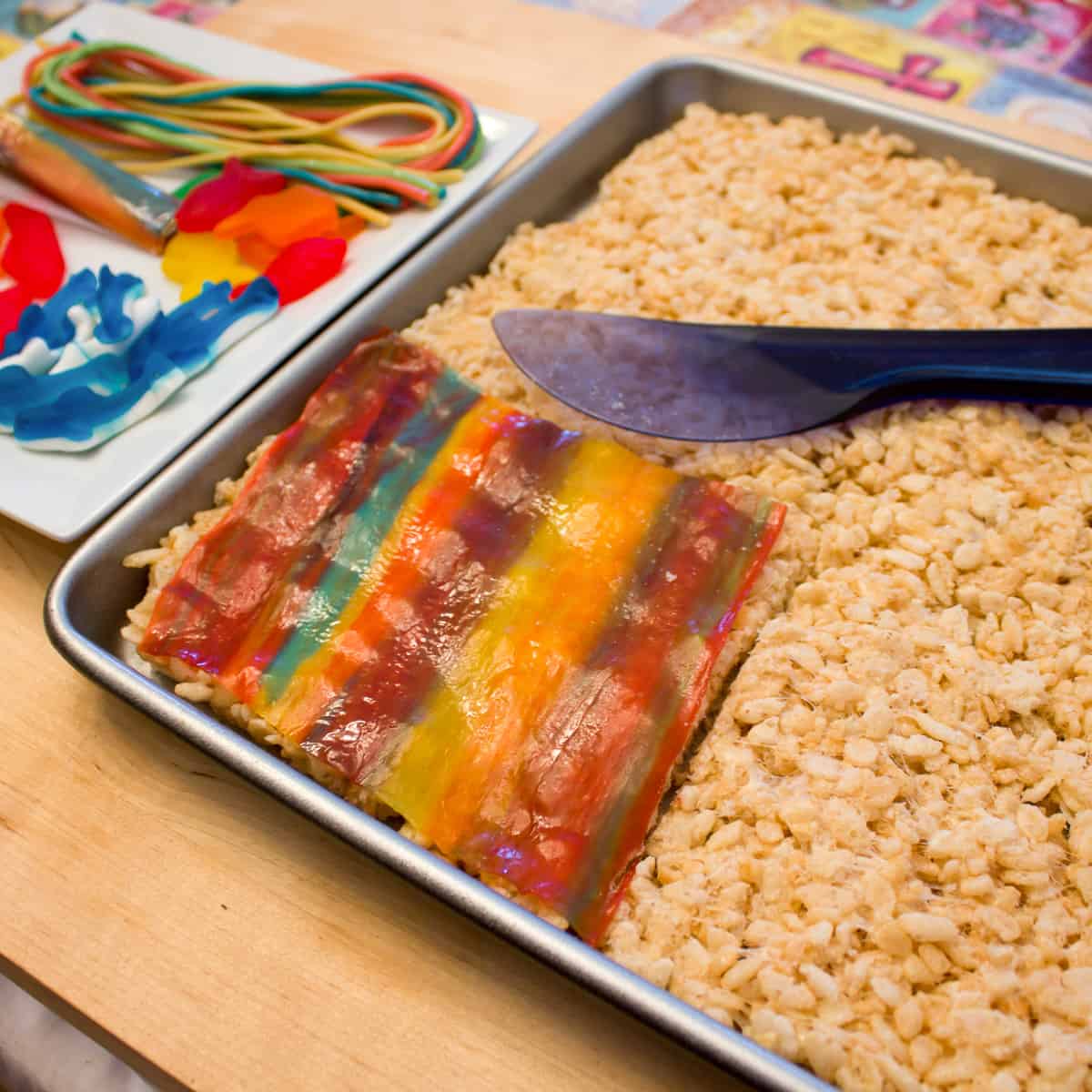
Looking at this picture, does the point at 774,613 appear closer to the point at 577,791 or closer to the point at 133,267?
the point at 577,791

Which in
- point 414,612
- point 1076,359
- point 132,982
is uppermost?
point 1076,359

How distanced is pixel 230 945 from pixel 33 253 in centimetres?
59

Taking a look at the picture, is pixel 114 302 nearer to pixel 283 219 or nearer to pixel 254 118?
pixel 283 219

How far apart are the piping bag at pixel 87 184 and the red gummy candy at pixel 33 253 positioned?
0.04 metres

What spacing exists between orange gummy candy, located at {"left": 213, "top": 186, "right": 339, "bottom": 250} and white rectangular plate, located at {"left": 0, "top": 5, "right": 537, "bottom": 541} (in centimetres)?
3

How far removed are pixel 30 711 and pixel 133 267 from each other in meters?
0.40

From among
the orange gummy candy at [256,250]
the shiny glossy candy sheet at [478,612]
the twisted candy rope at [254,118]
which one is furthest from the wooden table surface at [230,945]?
the twisted candy rope at [254,118]

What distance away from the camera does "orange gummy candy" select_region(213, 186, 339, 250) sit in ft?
2.81

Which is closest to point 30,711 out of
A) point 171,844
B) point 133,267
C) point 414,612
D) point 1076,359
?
point 171,844

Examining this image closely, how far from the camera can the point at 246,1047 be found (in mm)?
505

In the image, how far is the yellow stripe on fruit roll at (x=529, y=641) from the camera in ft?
1.78

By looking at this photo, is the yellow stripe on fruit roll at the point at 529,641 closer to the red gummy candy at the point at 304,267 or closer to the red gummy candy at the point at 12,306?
the red gummy candy at the point at 304,267

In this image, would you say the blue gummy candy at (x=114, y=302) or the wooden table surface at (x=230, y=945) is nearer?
the wooden table surface at (x=230, y=945)

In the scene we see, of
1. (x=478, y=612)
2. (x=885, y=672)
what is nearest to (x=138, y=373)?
(x=478, y=612)
